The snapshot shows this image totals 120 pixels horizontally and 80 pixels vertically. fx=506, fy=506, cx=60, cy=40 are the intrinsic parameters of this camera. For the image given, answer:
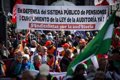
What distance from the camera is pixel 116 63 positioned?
8672 millimetres

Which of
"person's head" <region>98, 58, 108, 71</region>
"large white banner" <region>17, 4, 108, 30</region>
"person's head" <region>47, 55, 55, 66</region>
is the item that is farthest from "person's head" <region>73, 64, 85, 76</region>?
"person's head" <region>47, 55, 55, 66</region>

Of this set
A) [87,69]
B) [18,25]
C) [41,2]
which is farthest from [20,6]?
[41,2]

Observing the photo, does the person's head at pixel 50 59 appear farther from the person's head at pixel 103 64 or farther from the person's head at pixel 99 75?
the person's head at pixel 99 75

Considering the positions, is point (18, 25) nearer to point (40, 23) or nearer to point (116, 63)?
point (40, 23)

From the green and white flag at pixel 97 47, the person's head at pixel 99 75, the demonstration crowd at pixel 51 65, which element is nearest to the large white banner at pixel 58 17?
the demonstration crowd at pixel 51 65

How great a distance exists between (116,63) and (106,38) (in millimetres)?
620

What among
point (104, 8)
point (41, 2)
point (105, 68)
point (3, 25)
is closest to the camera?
point (105, 68)

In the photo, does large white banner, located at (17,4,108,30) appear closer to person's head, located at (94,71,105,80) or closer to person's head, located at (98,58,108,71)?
person's head, located at (98,58,108,71)

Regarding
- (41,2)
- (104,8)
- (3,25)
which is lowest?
(41,2)

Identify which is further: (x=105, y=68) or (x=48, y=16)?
(x=48, y=16)

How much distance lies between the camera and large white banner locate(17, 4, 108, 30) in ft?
35.7

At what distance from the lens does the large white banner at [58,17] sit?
1089 cm

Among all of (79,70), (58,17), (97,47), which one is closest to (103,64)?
(97,47)

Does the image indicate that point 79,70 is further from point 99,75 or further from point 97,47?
point 97,47
